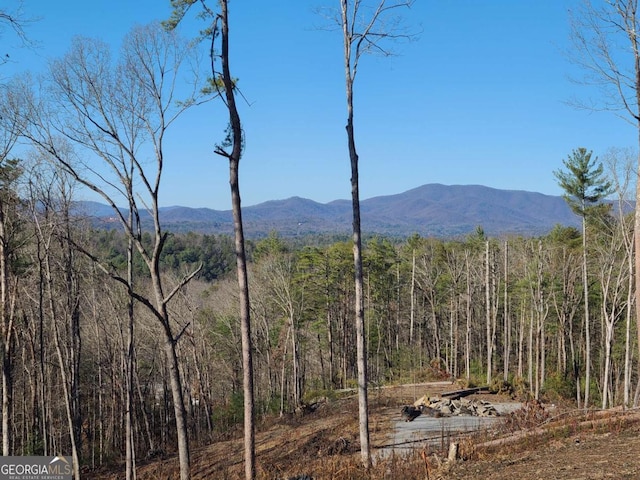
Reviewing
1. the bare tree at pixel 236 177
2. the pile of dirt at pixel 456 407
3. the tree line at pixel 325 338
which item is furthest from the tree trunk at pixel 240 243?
the pile of dirt at pixel 456 407

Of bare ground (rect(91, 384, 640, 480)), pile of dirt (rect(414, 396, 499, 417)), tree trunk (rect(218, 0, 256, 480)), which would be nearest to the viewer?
bare ground (rect(91, 384, 640, 480))

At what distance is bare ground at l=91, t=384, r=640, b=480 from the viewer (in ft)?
22.8

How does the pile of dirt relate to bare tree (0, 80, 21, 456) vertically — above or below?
below

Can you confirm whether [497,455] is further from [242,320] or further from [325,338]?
[325,338]

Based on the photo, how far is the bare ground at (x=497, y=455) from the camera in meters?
6.95

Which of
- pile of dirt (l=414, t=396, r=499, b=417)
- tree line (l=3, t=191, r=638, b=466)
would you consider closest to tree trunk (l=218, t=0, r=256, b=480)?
tree line (l=3, t=191, r=638, b=466)

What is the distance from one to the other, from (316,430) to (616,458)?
10675 millimetres

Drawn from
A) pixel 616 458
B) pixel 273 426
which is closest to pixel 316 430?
pixel 273 426

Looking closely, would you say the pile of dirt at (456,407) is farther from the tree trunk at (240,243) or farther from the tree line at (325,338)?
the tree trunk at (240,243)

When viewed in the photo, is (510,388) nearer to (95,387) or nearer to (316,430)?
(316,430)

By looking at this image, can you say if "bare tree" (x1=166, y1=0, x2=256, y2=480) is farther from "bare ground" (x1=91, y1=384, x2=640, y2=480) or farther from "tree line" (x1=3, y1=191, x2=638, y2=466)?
"tree line" (x1=3, y1=191, x2=638, y2=466)

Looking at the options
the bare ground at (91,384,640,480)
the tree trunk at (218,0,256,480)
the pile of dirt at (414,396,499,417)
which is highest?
the tree trunk at (218,0,256,480)

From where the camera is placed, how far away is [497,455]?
27.0ft

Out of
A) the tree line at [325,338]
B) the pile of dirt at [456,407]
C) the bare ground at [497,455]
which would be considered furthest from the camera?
the tree line at [325,338]
